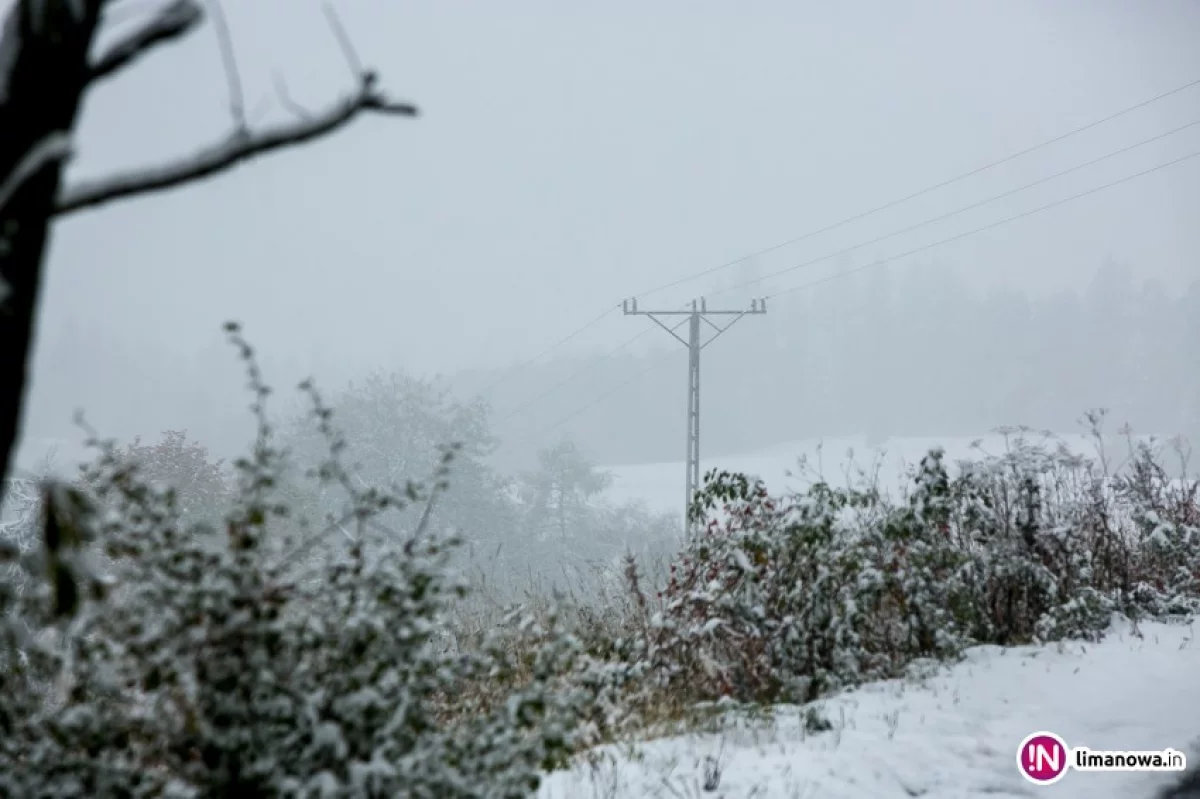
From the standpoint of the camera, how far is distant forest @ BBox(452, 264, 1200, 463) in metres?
73.9

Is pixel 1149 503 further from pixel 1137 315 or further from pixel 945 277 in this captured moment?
pixel 945 277

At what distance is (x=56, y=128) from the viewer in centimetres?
168

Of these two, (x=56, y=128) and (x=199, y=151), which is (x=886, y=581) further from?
(x=56, y=128)

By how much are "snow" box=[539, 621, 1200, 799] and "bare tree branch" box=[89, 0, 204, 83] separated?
3.33 m

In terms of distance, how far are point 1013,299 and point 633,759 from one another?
3575 inches

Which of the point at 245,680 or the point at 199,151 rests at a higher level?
the point at 199,151

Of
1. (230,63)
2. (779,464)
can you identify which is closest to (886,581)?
(230,63)

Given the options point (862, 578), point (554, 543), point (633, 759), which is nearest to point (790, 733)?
point (633, 759)

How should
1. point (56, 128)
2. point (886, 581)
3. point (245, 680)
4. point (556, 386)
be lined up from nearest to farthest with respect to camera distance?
point (56, 128) → point (245, 680) → point (886, 581) → point (556, 386)

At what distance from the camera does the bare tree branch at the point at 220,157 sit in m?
1.63

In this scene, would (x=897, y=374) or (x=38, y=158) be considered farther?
(x=897, y=374)

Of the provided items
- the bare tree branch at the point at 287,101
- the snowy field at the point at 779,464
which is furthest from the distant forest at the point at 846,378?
the bare tree branch at the point at 287,101

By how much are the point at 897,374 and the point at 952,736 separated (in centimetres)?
7975

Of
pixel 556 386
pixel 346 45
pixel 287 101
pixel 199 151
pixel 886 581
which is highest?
pixel 556 386
